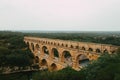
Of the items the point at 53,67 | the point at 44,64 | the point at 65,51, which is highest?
the point at 65,51

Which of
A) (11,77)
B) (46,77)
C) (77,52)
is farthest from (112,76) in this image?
(11,77)

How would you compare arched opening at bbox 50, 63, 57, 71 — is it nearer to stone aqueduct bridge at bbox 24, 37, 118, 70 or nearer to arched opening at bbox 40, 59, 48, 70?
stone aqueduct bridge at bbox 24, 37, 118, 70

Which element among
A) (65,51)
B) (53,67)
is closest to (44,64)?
(53,67)

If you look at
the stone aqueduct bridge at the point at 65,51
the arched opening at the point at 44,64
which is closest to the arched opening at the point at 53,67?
the stone aqueduct bridge at the point at 65,51

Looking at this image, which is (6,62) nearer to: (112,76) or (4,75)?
(4,75)

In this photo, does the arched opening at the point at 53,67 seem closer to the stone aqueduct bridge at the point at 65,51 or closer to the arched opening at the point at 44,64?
the stone aqueduct bridge at the point at 65,51

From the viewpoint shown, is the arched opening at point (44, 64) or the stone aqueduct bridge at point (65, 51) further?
the arched opening at point (44, 64)

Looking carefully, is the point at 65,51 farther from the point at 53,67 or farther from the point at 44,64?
the point at 44,64

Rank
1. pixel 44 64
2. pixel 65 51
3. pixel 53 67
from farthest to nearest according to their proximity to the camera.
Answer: pixel 44 64
pixel 53 67
pixel 65 51
